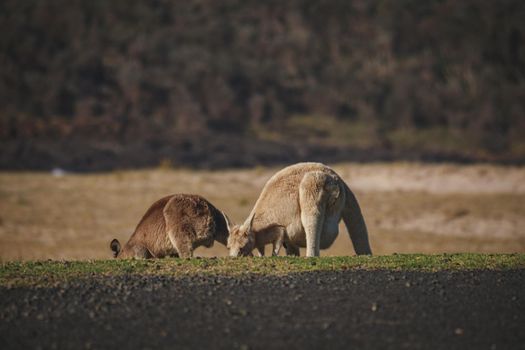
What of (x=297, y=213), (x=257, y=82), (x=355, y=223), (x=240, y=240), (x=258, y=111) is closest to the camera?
(x=240, y=240)

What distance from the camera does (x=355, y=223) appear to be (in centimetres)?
1409

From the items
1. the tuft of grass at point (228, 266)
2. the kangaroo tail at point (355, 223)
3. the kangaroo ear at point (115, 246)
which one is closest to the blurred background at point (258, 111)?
the kangaroo tail at point (355, 223)

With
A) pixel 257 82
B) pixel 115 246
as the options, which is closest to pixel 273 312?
pixel 115 246

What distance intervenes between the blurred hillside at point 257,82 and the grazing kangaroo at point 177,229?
2826 cm

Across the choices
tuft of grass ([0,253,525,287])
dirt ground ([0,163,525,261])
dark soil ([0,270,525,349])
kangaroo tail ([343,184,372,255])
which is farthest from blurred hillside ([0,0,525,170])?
dark soil ([0,270,525,349])

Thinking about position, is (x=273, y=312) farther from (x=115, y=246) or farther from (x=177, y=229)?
(x=115, y=246)

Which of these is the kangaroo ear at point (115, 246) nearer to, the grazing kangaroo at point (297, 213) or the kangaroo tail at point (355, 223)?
the grazing kangaroo at point (297, 213)

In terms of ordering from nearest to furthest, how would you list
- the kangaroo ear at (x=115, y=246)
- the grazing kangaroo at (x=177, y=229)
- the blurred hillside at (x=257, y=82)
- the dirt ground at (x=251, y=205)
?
the grazing kangaroo at (x=177, y=229) < the kangaroo ear at (x=115, y=246) < the dirt ground at (x=251, y=205) < the blurred hillside at (x=257, y=82)

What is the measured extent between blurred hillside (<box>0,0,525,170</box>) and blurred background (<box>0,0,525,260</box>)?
13cm

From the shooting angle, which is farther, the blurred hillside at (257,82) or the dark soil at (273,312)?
the blurred hillside at (257,82)

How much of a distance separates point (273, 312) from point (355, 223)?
4994 millimetres

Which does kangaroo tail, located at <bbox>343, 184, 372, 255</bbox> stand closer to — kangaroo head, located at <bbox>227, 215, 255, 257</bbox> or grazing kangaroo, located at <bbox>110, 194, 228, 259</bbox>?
kangaroo head, located at <bbox>227, 215, 255, 257</bbox>

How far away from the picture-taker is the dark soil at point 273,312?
8.40 m

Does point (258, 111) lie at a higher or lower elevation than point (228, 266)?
higher
